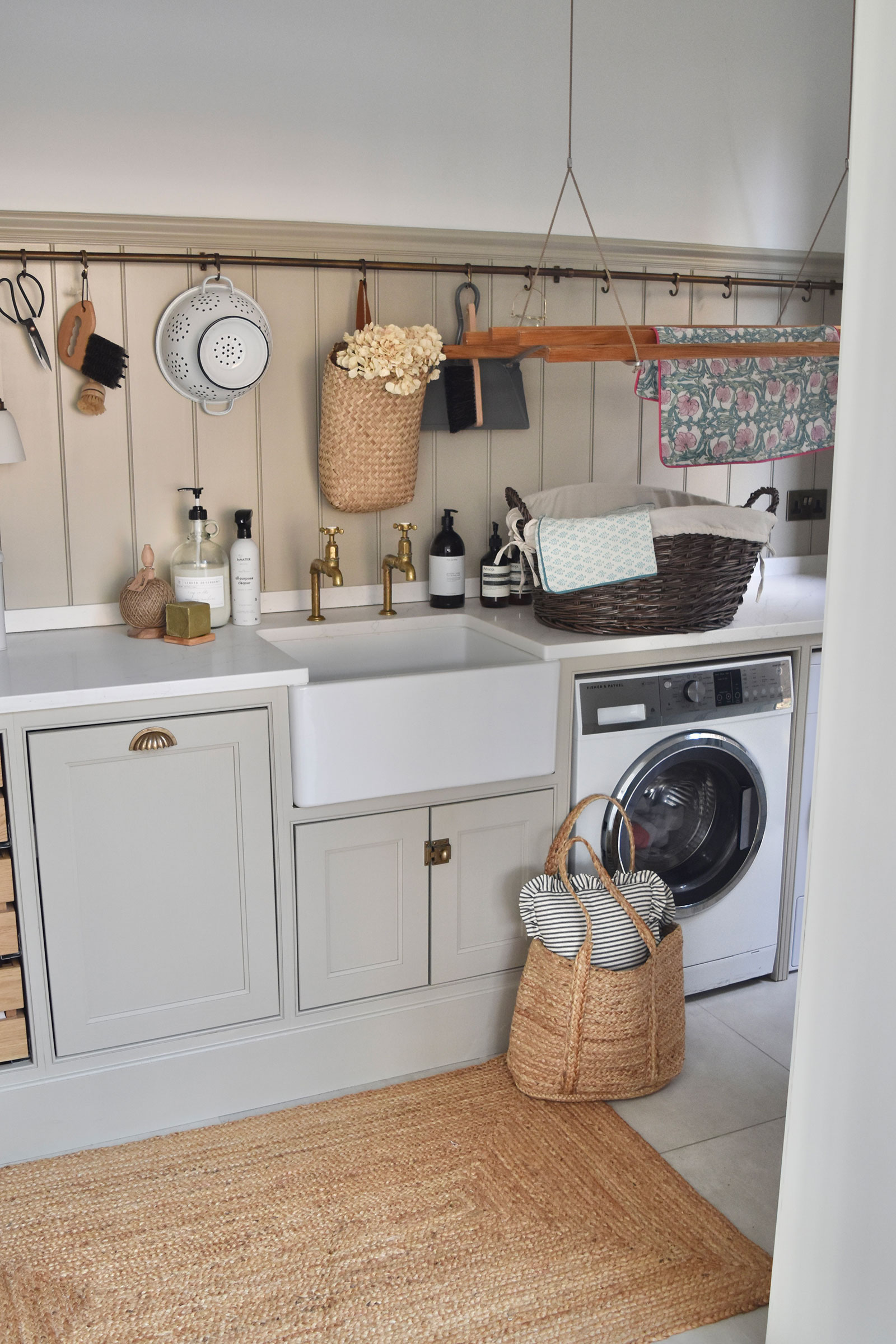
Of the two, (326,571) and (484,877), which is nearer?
(484,877)

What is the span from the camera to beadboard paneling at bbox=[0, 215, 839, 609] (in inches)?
100

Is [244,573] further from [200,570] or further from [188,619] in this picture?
[188,619]

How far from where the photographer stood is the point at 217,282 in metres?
2.58

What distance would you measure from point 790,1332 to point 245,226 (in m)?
2.36

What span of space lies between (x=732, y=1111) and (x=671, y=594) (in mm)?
1087

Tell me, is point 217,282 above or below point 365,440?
above

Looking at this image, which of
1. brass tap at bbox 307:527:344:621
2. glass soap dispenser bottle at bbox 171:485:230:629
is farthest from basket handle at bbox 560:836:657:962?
glass soap dispenser bottle at bbox 171:485:230:629

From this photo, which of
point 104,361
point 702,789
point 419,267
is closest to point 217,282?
point 104,361

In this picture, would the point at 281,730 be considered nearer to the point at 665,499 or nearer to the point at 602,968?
the point at 602,968

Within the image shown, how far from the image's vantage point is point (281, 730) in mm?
2227

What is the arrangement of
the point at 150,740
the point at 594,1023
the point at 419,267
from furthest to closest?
the point at 419,267 < the point at 594,1023 < the point at 150,740

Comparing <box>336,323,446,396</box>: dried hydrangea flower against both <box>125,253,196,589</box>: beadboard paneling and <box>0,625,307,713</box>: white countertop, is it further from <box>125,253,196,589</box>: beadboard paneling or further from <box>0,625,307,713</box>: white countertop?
<box>0,625,307,713</box>: white countertop

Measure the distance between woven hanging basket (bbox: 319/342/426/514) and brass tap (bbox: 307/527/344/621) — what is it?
0.09 meters

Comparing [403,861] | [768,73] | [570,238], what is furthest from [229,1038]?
[768,73]
